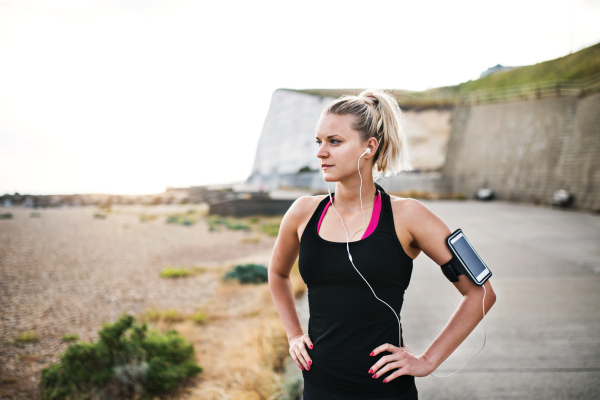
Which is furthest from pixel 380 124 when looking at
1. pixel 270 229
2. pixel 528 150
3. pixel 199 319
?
pixel 528 150

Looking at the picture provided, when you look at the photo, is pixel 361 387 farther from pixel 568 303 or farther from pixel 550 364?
pixel 568 303

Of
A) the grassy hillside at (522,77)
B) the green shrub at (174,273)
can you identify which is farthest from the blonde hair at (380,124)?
the green shrub at (174,273)

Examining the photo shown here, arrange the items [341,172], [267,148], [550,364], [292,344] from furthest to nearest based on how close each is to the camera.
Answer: [267,148] → [550,364] → [292,344] → [341,172]

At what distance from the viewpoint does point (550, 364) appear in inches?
121

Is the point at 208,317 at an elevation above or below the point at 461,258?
below

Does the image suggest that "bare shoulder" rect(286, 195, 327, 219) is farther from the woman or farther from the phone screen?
the phone screen

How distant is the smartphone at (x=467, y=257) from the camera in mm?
1385

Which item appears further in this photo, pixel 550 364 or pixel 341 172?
pixel 550 364

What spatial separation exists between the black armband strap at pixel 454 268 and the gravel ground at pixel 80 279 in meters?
4.33

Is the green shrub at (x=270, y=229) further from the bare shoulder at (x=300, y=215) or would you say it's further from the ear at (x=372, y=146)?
the ear at (x=372, y=146)

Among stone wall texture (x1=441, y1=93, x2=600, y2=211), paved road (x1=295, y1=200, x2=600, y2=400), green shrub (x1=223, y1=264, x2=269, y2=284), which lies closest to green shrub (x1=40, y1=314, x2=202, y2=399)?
paved road (x1=295, y1=200, x2=600, y2=400)

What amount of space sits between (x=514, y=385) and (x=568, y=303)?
2251 millimetres

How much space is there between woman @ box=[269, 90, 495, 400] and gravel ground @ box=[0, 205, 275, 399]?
3.87m

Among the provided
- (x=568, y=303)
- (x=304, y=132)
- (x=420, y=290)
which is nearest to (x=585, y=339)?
(x=568, y=303)
